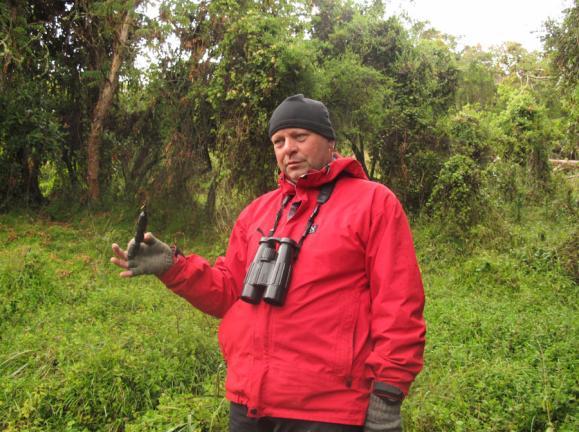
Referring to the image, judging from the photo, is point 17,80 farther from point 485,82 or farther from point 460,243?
point 485,82

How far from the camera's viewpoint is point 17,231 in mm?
8867

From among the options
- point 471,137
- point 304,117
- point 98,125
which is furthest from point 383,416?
point 471,137

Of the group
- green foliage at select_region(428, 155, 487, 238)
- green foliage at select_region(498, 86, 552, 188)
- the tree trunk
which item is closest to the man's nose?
green foliage at select_region(428, 155, 487, 238)

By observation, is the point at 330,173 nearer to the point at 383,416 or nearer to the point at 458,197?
the point at 383,416

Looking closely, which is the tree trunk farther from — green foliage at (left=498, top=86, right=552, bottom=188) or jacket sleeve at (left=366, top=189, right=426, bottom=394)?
green foliage at (left=498, top=86, right=552, bottom=188)

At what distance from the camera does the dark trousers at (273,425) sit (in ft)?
5.65

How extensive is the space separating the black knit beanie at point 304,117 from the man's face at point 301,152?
0.02m

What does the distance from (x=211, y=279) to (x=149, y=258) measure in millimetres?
254

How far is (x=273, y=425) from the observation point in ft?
6.06

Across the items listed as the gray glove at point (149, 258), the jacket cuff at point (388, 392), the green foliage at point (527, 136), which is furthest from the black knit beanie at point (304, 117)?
the green foliage at point (527, 136)

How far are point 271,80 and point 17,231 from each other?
15.9ft

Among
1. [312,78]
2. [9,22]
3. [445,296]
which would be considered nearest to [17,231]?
[9,22]

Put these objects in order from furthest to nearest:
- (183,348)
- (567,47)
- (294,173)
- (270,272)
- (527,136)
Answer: (527,136) → (567,47) → (183,348) → (294,173) → (270,272)

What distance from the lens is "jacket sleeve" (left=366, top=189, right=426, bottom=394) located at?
168 cm
